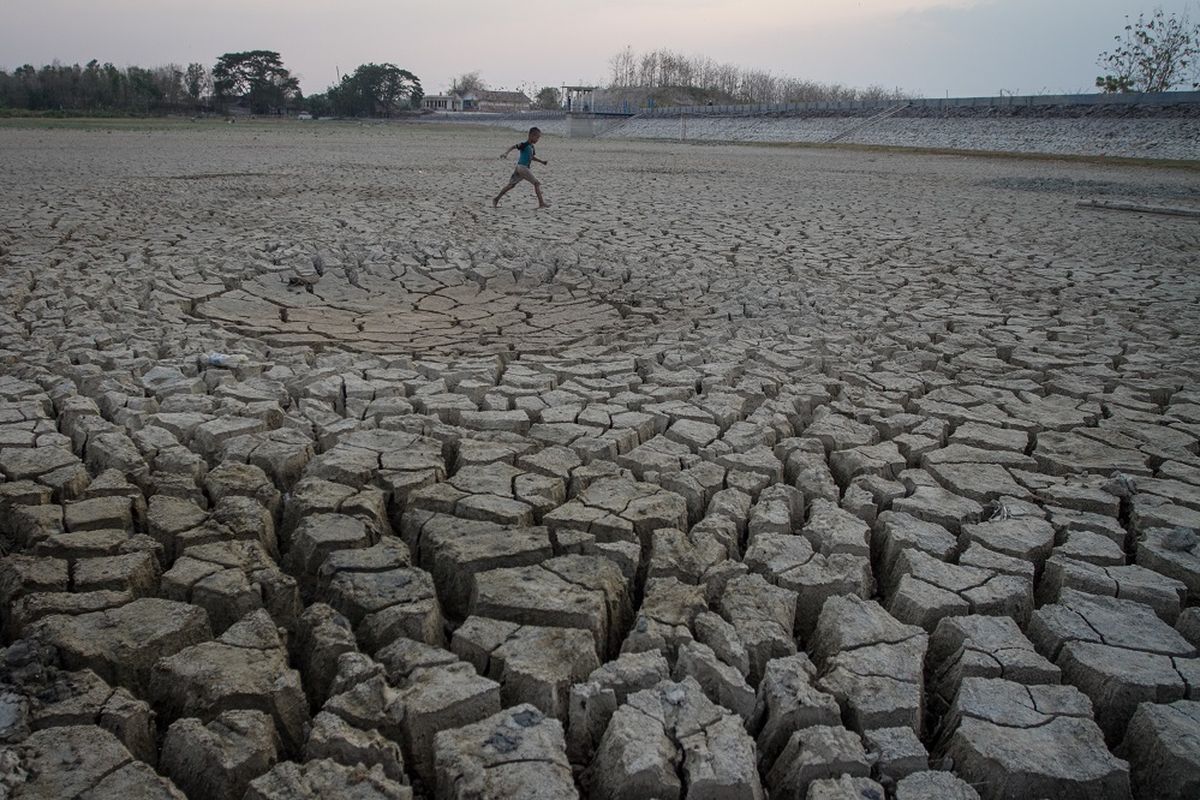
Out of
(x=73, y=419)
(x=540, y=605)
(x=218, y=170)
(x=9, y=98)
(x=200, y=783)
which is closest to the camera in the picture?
(x=200, y=783)

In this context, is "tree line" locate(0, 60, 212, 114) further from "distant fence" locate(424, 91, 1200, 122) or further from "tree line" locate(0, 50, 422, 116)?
"distant fence" locate(424, 91, 1200, 122)

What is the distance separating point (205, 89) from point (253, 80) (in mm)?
4989

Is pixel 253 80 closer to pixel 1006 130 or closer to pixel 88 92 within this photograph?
pixel 88 92

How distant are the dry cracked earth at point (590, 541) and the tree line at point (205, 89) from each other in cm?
5139

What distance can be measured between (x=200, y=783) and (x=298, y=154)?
18.7 metres

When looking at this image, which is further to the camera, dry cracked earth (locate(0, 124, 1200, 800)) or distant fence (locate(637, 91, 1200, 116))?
distant fence (locate(637, 91, 1200, 116))

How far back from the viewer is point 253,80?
67375 millimetres

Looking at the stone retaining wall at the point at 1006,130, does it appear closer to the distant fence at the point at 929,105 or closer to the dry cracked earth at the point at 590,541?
the distant fence at the point at 929,105

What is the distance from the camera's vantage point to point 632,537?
7.88 ft

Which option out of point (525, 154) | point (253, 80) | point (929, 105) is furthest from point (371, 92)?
point (525, 154)

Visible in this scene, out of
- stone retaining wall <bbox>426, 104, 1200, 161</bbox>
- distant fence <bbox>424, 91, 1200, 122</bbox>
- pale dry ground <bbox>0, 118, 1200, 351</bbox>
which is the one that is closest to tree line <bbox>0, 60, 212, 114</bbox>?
distant fence <bbox>424, 91, 1200, 122</bbox>

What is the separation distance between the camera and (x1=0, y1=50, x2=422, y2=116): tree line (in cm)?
5075

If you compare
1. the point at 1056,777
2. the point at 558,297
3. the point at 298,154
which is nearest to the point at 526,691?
the point at 1056,777

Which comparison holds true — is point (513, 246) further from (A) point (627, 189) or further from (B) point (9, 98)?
(B) point (9, 98)
